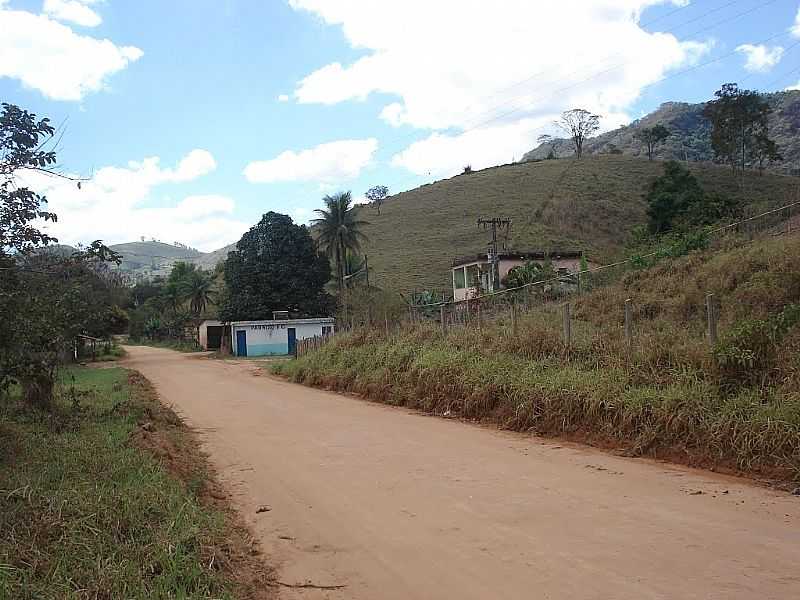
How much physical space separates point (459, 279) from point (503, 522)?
43064mm

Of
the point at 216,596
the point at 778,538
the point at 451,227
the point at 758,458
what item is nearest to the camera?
the point at 216,596

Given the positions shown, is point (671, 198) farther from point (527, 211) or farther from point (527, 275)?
point (527, 211)

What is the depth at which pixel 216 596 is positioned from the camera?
14.2 feet

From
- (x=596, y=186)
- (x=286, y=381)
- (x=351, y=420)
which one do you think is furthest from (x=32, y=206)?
(x=596, y=186)

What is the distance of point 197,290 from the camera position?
78.1 m

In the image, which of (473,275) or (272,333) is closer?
(473,275)

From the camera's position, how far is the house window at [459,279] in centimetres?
4781

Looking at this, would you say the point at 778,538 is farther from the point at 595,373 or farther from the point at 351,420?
the point at 351,420

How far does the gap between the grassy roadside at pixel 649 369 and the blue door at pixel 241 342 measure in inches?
1380

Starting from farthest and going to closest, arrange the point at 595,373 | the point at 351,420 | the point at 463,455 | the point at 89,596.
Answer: the point at 351,420 < the point at 595,373 < the point at 463,455 < the point at 89,596

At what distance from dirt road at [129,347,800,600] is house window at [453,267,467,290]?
37143 mm

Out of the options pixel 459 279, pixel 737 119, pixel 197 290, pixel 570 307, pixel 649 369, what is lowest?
pixel 649 369

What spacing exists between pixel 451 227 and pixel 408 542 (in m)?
67.8

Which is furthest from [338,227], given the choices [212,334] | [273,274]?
[212,334]
